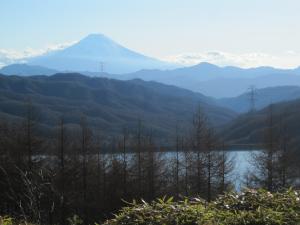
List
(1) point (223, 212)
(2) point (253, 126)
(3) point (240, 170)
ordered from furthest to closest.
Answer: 1. (2) point (253, 126)
2. (3) point (240, 170)
3. (1) point (223, 212)

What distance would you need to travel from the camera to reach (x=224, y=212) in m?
6.46

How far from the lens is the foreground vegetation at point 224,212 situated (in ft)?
20.4

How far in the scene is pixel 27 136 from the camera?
123 ft

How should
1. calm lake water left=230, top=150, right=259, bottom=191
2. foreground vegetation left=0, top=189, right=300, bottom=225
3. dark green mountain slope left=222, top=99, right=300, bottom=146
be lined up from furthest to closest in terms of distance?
dark green mountain slope left=222, top=99, right=300, bottom=146 → calm lake water left=230, top=150, right=259, bottom=191 → foreground vegetation left=0, top=189, right=300, bottom=225

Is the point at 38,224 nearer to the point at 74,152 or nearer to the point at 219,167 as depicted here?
the point at 219,167

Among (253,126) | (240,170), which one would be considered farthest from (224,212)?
(253,126)

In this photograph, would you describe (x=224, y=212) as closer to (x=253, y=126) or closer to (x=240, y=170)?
(x=240, y=170)

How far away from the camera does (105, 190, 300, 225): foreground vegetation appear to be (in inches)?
245

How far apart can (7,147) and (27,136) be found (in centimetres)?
424

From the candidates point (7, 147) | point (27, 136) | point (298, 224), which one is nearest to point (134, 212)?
point (298, 224)

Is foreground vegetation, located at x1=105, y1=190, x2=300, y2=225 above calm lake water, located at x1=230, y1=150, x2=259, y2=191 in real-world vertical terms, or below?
above

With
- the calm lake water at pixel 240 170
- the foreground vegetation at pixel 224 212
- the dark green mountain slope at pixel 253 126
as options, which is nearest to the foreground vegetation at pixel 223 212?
the foreground vegetation at pixel 224 212

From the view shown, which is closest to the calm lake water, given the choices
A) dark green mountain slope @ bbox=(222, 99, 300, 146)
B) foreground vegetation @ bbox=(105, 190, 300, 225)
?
foreground vegetation @ bbox=(105, 190, 300, 225)

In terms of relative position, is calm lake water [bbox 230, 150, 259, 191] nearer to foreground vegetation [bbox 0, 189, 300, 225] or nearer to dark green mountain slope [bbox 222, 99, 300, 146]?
foreground vegetation [bbox 0, 189, 300, 225]
